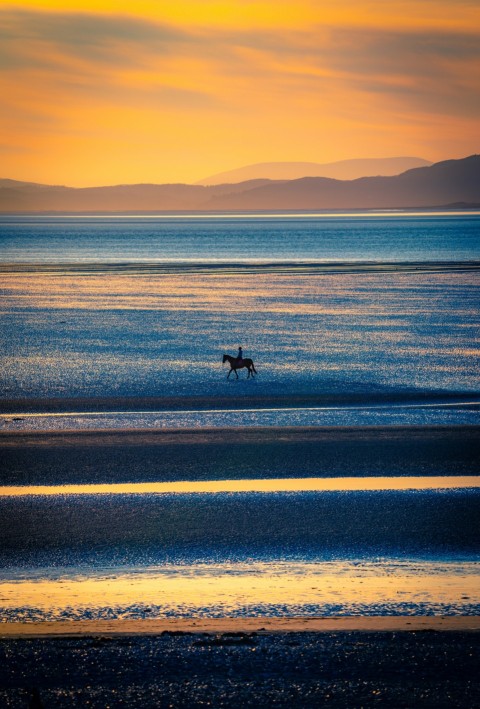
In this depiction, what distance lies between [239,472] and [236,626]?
6.23 meters

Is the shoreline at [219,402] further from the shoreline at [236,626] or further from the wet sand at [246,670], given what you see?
the wet sand at [246,670]

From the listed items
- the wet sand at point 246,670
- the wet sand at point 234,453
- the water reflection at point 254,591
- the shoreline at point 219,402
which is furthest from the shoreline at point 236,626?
the shoreline at point 219,402

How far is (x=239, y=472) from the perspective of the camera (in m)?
14.5

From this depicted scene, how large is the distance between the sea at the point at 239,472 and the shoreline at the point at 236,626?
259 mm

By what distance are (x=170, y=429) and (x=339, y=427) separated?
287cm

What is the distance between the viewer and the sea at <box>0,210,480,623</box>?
9.59m

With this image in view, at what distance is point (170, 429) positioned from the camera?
17.4 meters

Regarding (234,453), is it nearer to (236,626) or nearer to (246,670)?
(236,626)

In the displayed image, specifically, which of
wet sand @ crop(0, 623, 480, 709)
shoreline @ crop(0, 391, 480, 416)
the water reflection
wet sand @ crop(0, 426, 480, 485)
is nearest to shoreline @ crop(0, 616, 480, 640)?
wet sand @ crop(0, 623, 480, 709)

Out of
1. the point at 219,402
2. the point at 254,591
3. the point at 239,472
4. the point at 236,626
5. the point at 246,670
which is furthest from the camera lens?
the point at 219,402

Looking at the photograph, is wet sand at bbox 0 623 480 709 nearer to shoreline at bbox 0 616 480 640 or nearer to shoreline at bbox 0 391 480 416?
shoreline at bbox 0 616 480 640

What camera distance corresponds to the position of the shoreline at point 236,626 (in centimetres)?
805

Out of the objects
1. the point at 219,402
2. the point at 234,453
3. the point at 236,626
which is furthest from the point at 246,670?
the point at 219,402

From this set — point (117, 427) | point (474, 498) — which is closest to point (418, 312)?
point (117, 427)
